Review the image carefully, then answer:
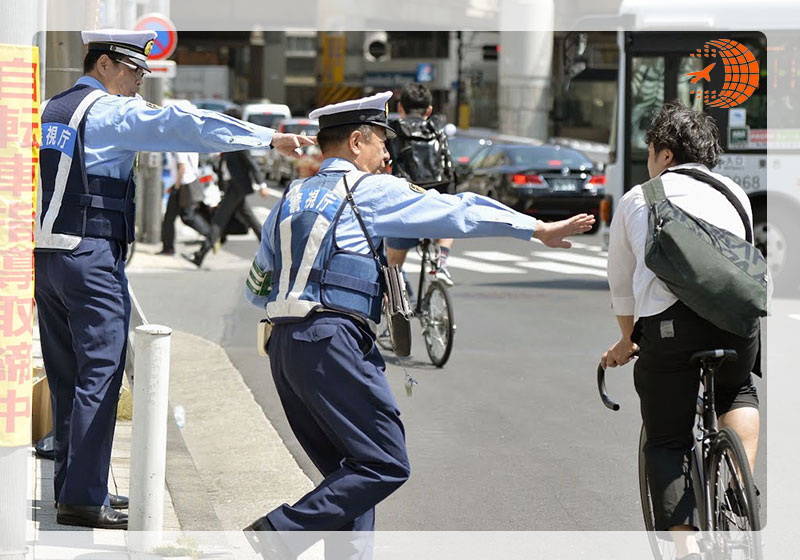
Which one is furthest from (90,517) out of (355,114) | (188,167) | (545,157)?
(545,157)

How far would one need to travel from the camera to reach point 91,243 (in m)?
5.44

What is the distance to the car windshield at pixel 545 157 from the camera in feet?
81.9

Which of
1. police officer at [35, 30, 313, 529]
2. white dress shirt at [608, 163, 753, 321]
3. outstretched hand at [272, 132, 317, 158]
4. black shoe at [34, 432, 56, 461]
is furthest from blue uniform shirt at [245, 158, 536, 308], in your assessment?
black shoe at [34, 432, 56, 461]

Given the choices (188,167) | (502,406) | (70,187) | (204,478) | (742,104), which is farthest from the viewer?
(188,167)

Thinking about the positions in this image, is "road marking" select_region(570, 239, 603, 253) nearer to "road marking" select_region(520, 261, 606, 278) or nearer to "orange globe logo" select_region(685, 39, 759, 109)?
"road marking" select_region(520, 261, 606, 278)

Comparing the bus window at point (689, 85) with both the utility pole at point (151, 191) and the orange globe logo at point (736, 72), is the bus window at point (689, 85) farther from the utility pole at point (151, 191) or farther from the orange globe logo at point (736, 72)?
the utility pole at point (151, 191)

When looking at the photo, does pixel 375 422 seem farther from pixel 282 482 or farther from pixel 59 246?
pixel 282 482

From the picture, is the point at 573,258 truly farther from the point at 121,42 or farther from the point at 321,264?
the point at 321,264

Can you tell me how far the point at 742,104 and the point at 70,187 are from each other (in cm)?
1217

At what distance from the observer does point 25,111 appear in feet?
15.3

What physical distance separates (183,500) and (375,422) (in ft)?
6.30

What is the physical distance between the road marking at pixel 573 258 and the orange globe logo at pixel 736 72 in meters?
2.94

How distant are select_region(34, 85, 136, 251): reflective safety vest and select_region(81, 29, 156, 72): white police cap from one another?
21 cm

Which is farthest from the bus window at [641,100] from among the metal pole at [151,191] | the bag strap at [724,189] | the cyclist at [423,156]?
the bag strap at [724,189]
